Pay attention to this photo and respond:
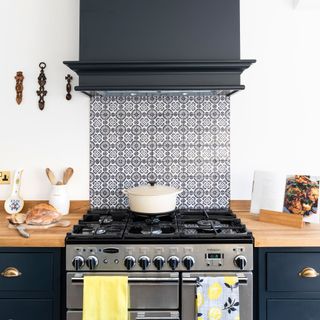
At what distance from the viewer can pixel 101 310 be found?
1.58 metres

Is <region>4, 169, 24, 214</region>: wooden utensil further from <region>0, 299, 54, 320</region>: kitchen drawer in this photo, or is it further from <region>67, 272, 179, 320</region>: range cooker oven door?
<region>67, 272, 179, 320</region>: range cooker oven door

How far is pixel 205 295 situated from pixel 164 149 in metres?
1.04

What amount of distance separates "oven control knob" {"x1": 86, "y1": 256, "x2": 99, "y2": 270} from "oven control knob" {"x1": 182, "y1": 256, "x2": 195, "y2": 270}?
0.43 metres

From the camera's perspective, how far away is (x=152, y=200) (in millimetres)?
1917

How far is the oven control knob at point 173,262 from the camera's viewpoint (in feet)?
5.33

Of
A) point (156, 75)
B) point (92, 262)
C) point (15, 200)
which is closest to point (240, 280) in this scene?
point (92, 262)

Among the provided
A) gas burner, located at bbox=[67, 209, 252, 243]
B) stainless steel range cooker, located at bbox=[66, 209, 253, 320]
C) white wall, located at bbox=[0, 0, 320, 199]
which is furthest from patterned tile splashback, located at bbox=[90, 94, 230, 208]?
stainless steel range cooker, located at bbox=[66, 209, 253, 320]

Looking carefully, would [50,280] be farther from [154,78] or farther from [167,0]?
[167,0]

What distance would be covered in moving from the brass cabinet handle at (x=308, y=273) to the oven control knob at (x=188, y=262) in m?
0.55

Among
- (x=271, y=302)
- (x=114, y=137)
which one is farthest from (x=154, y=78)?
(x=271, y=302)

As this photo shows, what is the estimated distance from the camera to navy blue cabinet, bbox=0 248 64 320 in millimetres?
1669

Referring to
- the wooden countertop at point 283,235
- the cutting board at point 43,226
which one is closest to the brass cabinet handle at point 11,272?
the cutting board at point 43,226

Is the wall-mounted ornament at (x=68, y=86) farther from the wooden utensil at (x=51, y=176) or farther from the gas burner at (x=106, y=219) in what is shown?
the gas burner at (x=106, y=219)

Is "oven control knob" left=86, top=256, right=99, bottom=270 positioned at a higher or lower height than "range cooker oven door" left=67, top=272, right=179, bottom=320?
higher
